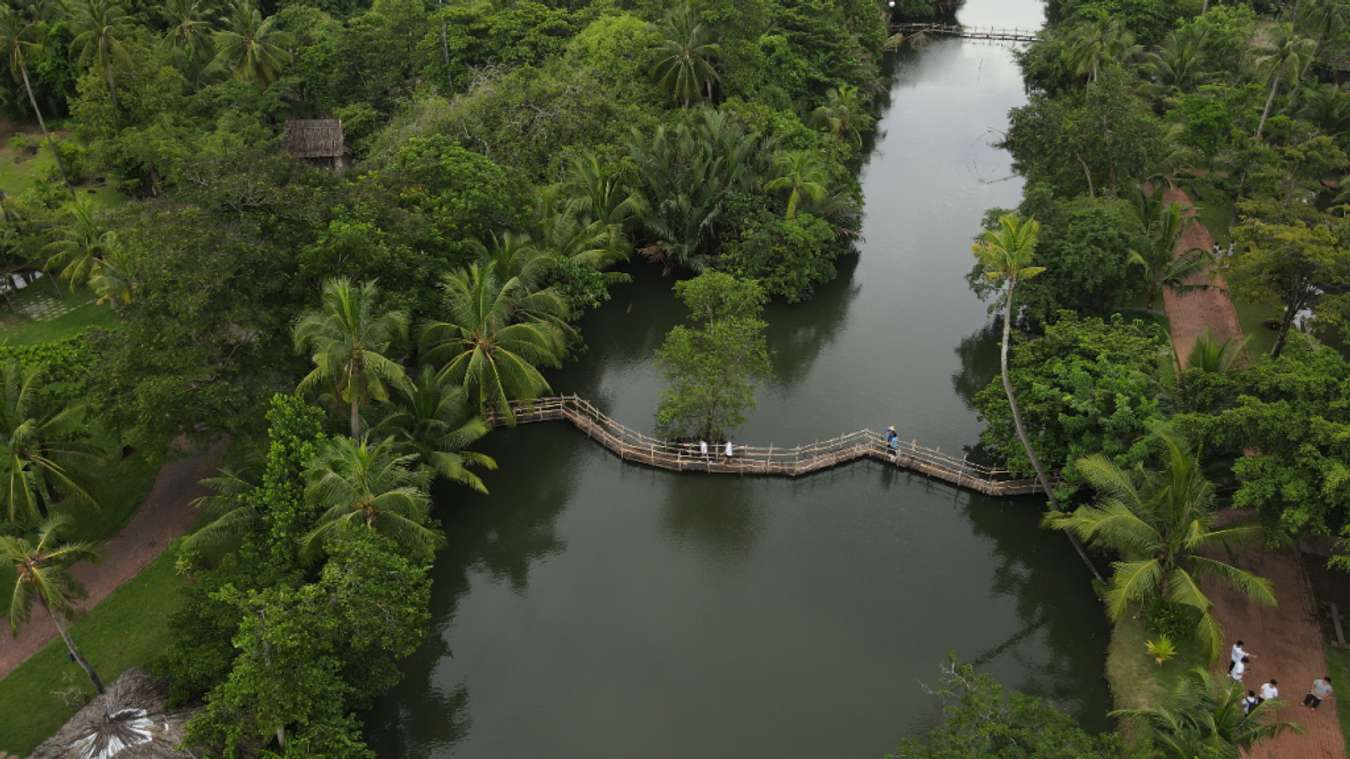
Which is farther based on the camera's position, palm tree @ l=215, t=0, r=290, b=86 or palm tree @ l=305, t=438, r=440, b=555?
palm tree @ l=215, t=0, r=290, b=86

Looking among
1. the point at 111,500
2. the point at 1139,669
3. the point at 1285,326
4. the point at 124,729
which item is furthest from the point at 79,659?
the point at 1285,326

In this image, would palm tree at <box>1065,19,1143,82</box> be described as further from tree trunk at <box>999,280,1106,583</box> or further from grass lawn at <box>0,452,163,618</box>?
grass lawn at <box>0,452,163,618</box>

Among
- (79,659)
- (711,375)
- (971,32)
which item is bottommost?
(79,659)

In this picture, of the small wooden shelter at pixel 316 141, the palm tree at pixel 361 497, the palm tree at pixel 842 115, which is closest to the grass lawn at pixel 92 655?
the palm tree at pixel 361 497

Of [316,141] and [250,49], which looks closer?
[316,141]

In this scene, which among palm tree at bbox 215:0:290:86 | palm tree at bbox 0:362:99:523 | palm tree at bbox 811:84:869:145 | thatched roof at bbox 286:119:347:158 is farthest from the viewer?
palm tree at bbox 811:84:869:145

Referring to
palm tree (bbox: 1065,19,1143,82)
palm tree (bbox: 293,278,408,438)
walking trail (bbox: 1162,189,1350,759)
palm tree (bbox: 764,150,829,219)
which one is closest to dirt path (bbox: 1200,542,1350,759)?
walking trail (bbox: 1162,189,1350,759)

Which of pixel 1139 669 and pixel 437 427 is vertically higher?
pixel 437 427

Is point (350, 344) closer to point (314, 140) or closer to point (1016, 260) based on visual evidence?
point (1016, 260)
